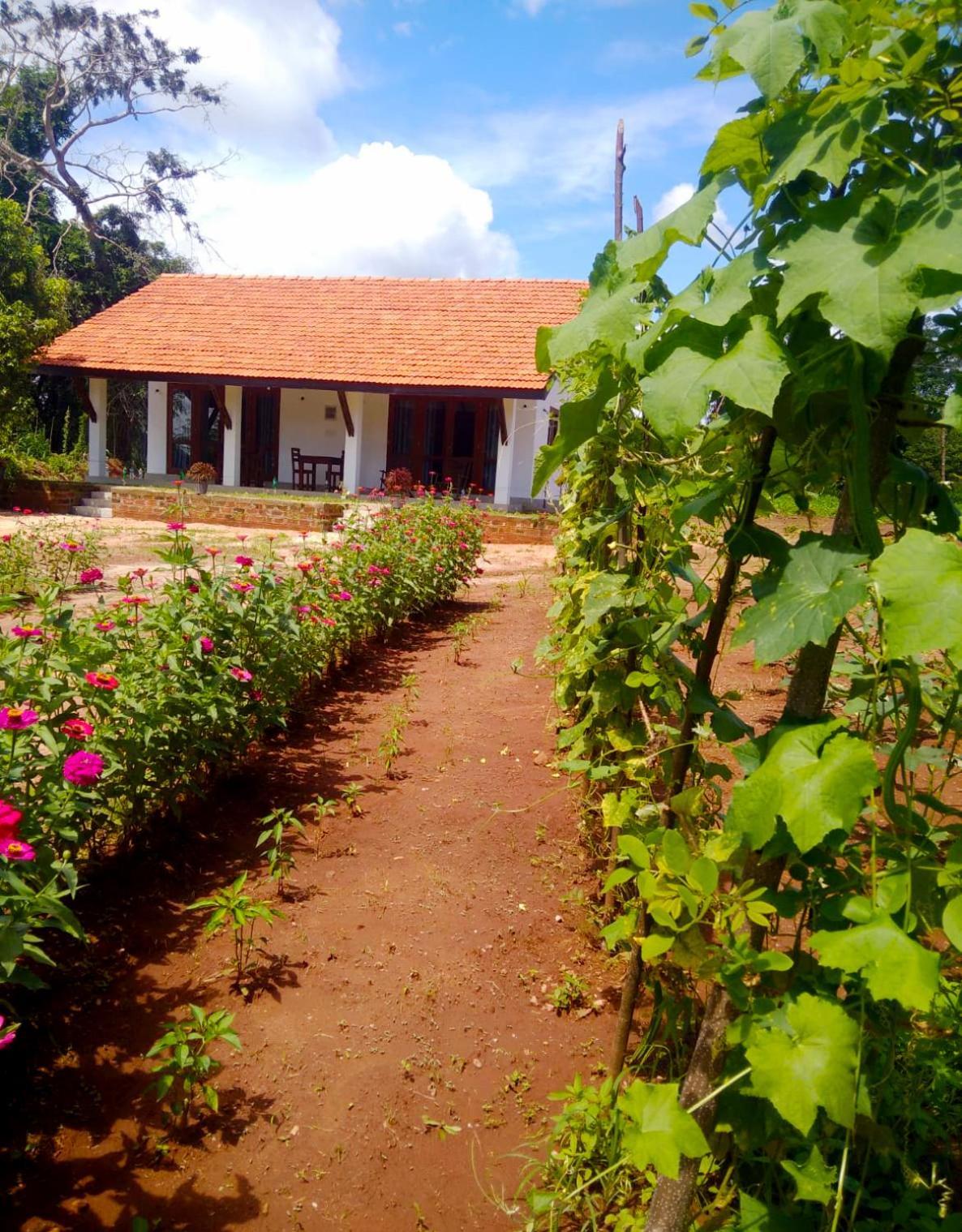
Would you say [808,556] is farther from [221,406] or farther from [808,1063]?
[221,406]

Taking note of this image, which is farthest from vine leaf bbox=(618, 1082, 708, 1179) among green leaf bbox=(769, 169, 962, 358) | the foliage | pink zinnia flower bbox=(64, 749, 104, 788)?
the foliage

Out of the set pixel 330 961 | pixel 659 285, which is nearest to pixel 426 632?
pixel 330 961

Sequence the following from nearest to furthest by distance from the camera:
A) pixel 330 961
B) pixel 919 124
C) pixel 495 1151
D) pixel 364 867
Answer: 1. pixel 919 124
2. pixel 495 1151
3. pixel 330 961
4. pixel 364 867

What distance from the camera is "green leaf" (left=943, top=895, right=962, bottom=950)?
0.81m

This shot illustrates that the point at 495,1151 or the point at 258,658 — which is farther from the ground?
the point at 258,658

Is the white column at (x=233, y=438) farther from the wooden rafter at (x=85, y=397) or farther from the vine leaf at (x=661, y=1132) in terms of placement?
the vine leaf at (x=661, y=1132)

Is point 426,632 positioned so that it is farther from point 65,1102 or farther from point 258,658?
point 65,1102

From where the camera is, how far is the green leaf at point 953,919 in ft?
Answer: 2.66

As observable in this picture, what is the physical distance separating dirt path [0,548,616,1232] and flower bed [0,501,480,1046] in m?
0.25

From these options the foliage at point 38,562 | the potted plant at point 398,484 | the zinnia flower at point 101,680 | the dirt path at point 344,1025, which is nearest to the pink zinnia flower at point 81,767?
the zinnia flower at point 101,680

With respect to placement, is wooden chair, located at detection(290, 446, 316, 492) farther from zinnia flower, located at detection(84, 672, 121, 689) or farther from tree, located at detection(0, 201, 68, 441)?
zinnia flower, located at detection(84, 672, 121, 689)

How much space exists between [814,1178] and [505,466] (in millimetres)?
14730

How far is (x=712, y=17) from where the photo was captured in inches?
37.4

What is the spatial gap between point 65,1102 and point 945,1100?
6.05ft
